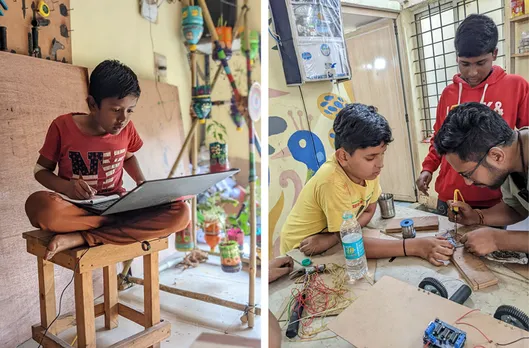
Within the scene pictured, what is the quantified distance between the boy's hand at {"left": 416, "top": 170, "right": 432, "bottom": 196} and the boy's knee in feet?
3.06

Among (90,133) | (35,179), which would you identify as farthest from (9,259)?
(90,133)

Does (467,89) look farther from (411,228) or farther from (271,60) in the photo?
(271,60)

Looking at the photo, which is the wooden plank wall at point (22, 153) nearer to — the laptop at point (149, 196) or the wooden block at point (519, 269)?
the laptop at point (149, 196)

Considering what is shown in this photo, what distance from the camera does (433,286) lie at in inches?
31.9

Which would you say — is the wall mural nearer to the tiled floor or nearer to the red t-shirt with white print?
the red t-shirt with white print

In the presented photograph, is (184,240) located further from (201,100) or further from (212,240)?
(201,100)

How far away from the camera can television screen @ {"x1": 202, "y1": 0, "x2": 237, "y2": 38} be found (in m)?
1.92

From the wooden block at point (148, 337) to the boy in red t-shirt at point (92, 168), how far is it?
1.03 feet

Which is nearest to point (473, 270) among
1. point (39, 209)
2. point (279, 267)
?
point (279, 267)

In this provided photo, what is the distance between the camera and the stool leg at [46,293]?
112 cm

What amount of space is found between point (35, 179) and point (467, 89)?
111cm

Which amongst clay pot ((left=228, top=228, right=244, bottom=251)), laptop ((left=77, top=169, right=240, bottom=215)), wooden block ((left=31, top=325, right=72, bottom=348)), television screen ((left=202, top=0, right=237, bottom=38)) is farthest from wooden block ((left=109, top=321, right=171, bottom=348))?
television screen ((left=202, top=0, right=237, bottom=38))

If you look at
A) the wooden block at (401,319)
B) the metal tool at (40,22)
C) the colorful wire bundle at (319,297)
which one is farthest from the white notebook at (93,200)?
the wooden block at (401,319)

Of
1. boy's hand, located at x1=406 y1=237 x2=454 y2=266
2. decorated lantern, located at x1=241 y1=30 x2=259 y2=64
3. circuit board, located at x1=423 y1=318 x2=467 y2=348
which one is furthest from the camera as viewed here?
decorated lantern, located at x1=241 y1=30 x2=259 y2=64
